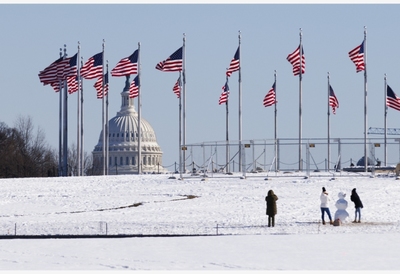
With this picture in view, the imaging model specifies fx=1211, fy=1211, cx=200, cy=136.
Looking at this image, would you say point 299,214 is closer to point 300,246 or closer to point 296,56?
Result: point 300,246

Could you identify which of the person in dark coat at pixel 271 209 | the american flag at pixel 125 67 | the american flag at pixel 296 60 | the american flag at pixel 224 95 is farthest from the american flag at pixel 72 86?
the person in dark coat at pixel 271 209

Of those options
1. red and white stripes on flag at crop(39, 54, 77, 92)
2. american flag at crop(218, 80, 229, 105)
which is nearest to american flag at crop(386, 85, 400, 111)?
american flag at crop(218, 80, 229, 105)

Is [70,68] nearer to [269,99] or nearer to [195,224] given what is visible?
[269,99]

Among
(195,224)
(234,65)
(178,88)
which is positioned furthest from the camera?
(178,88)

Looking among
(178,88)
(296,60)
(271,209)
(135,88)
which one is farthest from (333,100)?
(271,209)

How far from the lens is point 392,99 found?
65.9 meters

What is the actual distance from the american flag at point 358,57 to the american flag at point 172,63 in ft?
30.5

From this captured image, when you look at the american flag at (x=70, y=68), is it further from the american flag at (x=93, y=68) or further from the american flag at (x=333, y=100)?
the american flag at (x=333, y=100)

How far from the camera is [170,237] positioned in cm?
3284

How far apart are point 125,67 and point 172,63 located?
2.54 meters

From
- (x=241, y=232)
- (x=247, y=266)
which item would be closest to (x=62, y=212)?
(x=241, y=232)

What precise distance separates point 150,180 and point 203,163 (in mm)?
4282

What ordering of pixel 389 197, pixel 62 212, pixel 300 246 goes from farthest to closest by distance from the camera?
pixel 389 197, pixel 62 212, pixel 300 246

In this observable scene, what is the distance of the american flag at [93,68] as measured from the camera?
2657 inches
